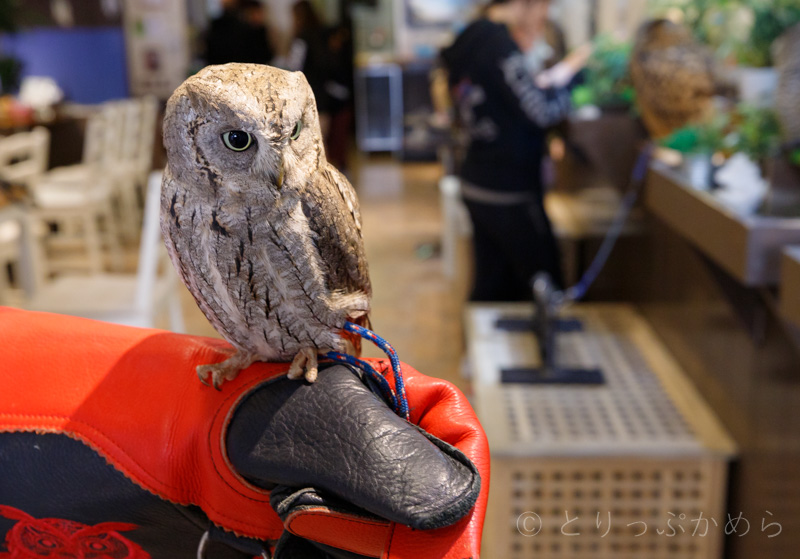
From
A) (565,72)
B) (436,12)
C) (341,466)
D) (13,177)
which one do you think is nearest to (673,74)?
(565,72)

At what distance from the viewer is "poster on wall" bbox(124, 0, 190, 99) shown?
258 inches

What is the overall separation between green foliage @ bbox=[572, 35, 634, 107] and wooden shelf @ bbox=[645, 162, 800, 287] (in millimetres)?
844

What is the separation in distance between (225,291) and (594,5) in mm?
4194

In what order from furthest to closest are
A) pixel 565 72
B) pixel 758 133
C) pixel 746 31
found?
pixel 565 72, pixel 746 31, pixel 758 133

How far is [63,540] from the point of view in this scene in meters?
0.66

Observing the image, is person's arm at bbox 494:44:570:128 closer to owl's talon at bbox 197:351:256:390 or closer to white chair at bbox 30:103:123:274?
owl's talon at bbox 197:351:256:390

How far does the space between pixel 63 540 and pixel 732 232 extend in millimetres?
1145

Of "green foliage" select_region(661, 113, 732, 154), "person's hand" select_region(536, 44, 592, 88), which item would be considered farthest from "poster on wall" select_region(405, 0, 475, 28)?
"green foliage" select_region(661, 113, 732, 154)

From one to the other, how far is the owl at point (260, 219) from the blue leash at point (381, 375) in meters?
0.01

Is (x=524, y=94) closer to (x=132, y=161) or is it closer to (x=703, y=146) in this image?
(x=703, y=146)

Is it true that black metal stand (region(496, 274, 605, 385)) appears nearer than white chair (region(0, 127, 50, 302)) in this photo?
Yes

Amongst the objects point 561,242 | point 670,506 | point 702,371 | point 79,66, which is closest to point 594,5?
point 561,242

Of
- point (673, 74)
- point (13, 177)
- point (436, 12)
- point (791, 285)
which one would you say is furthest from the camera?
point (436, 12)

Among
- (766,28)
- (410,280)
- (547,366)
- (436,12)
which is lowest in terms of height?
(410,280)
